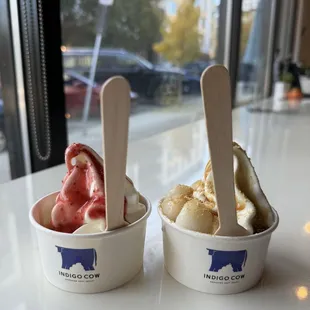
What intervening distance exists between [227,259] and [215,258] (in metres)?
0.01

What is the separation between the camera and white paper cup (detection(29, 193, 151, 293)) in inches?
16.8

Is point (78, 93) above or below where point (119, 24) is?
below

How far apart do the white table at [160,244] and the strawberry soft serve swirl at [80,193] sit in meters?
0.09

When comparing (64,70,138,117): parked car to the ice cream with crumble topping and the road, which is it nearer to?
the road

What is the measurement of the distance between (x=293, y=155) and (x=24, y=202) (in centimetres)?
76

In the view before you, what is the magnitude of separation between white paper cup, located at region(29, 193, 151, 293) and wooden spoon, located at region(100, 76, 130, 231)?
0.02 m

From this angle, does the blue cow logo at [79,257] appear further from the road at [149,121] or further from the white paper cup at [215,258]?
the road at [149,121]

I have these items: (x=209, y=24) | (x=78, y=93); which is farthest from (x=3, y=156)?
(x=209, y=24)

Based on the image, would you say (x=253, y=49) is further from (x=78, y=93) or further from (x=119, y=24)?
(x=78, y=93)

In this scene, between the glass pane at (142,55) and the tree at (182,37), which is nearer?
the glass pane at (142,55)

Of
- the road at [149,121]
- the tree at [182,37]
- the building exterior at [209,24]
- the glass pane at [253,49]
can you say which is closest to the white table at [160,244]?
the road at [149,121]

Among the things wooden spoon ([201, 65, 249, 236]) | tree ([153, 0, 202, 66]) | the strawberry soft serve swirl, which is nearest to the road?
tree ([153, 0, 202, 66])

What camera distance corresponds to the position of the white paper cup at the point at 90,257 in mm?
427

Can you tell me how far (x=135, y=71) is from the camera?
1.89m
